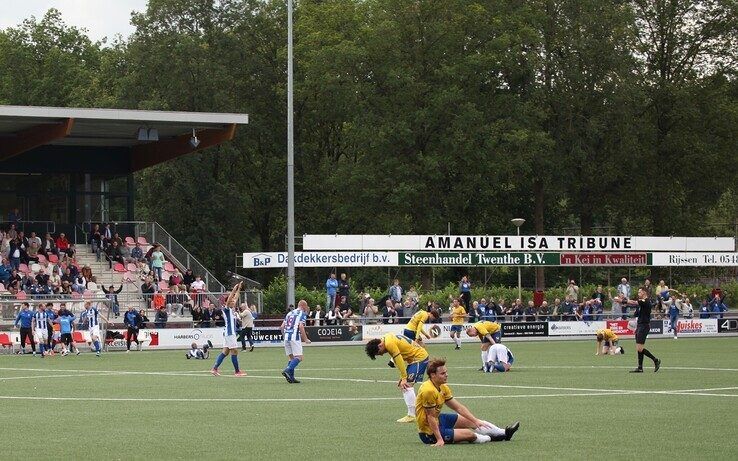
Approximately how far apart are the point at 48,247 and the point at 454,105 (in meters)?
25.7

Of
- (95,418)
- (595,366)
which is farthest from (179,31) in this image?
(95,418)

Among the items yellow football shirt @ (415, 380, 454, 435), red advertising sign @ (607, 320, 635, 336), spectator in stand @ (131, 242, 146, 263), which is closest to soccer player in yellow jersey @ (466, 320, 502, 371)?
yellow football shirt @ (415, 380, 454, 435)

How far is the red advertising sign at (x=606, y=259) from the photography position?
175ft

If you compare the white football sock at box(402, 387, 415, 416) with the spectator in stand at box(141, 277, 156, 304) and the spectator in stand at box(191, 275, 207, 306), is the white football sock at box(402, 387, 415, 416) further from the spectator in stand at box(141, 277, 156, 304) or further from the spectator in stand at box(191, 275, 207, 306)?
the spectator in stand at box(191, 275, 207, 306)

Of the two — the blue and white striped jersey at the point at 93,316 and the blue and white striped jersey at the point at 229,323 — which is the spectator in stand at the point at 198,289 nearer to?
the blue and white striped jersey at the point at 93,316

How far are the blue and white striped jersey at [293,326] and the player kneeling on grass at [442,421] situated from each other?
12.1 metres

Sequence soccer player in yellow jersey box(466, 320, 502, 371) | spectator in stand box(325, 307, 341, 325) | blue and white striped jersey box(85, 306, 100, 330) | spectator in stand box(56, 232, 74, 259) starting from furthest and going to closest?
spectator in stand box(56, 232, 74, 259) → spectator in stand box(325, 307, 341, 325) → blue and white striped jersey box(85, 306, 100, 330) → soccer player in yellow jersey box(466, 320, 502, 371)

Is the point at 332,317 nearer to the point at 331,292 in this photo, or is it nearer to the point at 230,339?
the point at 331,292

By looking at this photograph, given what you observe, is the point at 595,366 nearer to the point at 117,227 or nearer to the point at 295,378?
the point at 295,378

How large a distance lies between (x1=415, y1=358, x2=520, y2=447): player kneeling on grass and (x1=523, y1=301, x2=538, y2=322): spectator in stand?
3664 cm

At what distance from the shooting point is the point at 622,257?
176 feet

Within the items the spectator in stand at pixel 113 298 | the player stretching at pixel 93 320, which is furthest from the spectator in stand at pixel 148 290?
the player stretching at pixel 93 320

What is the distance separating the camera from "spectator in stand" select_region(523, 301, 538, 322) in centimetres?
5244

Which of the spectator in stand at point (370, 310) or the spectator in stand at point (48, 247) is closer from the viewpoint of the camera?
the spectator in stand at point (370, 310)
